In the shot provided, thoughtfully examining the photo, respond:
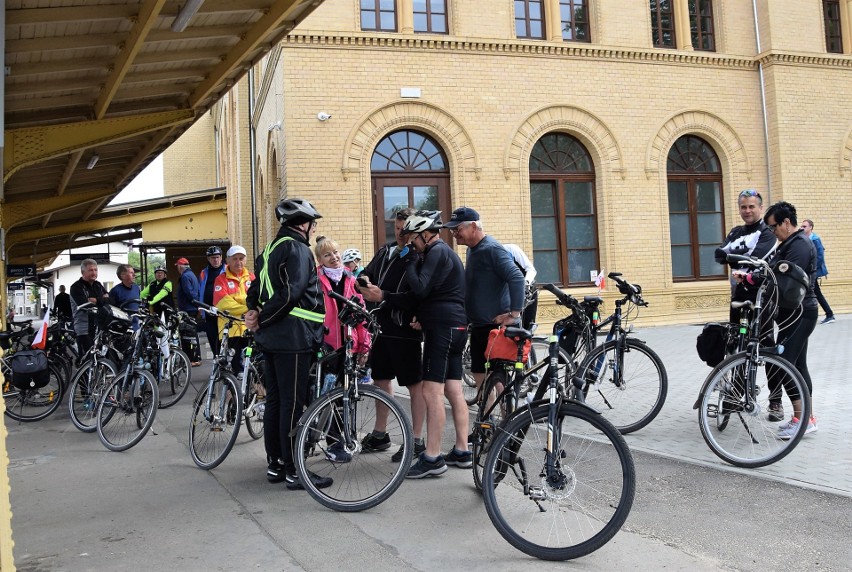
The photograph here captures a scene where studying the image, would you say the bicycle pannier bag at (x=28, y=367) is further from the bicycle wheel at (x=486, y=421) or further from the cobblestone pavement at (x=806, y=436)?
the cobblestone pavement at (x=806, y=436)

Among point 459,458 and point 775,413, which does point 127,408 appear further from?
point 775,413

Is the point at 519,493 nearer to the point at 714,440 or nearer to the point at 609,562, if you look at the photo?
the point at 609,562

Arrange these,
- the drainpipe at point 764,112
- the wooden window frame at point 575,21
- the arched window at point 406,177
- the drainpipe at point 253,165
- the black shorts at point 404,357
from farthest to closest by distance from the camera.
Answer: the drainpipe at point 253,165, the drainpipe at point 764,112, the wooden window frame at point 575,21, the arched window at point 406,177, the black shorts at point 404,357

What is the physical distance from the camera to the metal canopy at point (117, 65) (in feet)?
23.6

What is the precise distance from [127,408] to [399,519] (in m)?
3.56

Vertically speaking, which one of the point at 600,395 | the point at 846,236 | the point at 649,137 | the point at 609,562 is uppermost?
the point at 649,137

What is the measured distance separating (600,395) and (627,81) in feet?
39.6

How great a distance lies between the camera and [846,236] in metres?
18.7

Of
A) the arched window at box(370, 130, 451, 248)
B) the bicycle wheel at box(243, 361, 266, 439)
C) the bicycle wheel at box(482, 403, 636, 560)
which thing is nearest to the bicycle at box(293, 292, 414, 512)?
the bicycle wheel at box(482, 403, 636, 560)

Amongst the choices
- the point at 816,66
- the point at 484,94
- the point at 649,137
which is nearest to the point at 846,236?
the point at 816,66

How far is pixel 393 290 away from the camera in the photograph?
595cm

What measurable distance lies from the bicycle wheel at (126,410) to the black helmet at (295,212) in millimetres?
2469

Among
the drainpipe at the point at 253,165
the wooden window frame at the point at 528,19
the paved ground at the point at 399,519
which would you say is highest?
the wooden window frame at the point at 528,19

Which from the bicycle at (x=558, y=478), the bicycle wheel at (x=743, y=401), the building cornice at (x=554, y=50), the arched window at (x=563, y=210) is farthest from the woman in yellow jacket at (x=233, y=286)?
the arched window at (x=563, y=210)
